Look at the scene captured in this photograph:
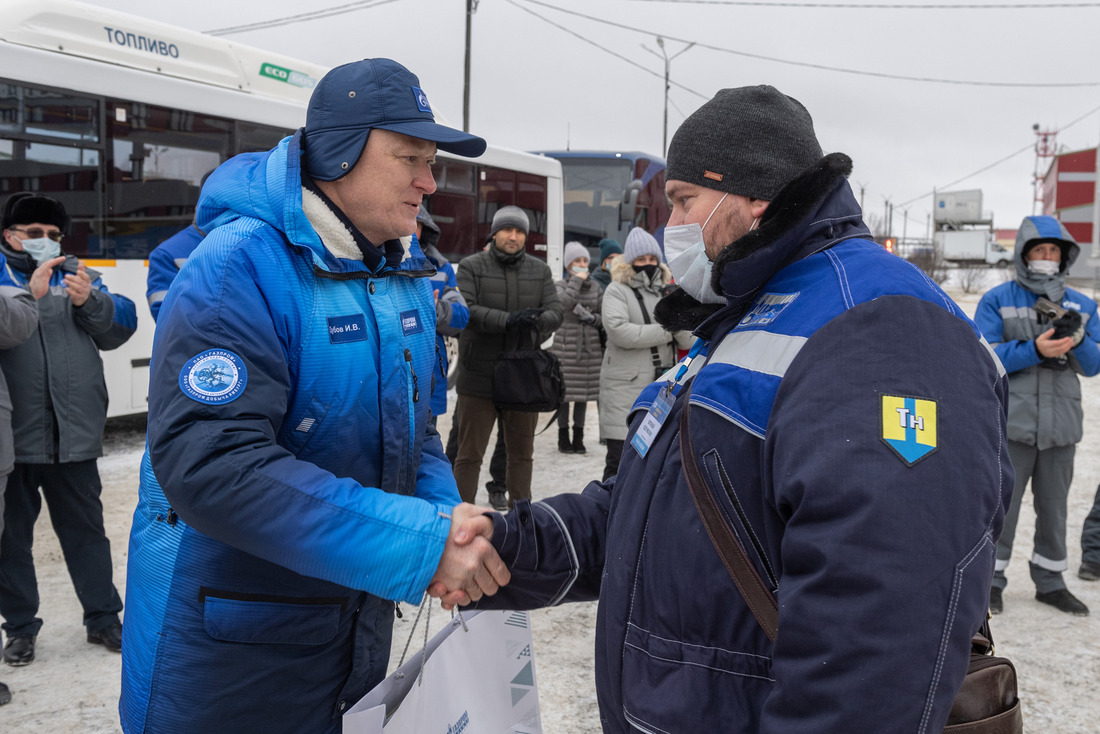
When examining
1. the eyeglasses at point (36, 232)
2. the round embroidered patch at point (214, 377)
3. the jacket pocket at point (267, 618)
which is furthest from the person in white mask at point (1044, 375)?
the eyeglasses at point (36, 232)

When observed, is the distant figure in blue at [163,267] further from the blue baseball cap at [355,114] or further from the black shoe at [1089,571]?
the black shoe at [1089,571]

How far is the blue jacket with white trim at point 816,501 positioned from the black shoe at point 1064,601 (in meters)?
4.10

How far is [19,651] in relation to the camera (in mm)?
3844

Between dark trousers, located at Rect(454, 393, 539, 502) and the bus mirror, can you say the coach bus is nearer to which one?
the bus mirror

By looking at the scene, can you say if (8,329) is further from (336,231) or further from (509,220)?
(509,220)

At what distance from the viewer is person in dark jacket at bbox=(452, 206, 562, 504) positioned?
5.82 m

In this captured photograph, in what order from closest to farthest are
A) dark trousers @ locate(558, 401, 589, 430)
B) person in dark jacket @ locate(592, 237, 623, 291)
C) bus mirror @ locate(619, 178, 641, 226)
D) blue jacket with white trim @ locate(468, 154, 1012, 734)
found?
blue jacket with white trim @ locate(468, 154, 1012, 734), dark trousers @ locate(558, 401, 589, 430), person in dark jacket @ locate(592, 237, 623, 291), bus mirror @ locate(619, 178, 641, 226)

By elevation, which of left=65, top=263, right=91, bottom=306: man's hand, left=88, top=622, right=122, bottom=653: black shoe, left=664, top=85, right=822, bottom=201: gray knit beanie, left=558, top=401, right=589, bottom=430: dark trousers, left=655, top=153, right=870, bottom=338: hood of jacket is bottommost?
left=88, top=622, right=122, bottom=653: black shoe

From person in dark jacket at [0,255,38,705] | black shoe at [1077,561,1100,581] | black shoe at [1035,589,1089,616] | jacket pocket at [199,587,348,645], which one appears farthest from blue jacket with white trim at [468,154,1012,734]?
black shoe at [1077,561,1100,581]

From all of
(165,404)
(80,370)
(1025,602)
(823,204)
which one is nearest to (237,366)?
(165,404)

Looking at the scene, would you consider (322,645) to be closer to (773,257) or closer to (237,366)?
(237,366)

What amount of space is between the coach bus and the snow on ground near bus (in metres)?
11.4

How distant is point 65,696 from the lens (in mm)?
3559

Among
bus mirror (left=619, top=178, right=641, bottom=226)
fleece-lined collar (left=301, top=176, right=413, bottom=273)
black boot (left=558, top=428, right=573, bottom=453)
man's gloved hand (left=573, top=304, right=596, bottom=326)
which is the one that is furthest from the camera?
bus mirror (left=619, top=178, right=641, bottom=226)
